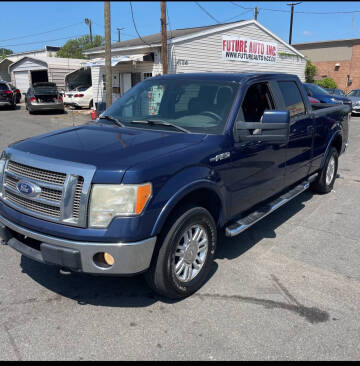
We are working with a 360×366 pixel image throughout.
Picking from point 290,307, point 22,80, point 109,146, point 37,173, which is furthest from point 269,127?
point 22,80

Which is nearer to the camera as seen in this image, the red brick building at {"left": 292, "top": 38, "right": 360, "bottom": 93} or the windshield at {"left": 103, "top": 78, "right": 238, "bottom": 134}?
the windshield at {"left": 103, "top": 78, "right": 238, "bottom": 134}

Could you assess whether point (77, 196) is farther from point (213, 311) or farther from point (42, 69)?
point (42, 69)

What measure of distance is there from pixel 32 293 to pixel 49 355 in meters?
0.91

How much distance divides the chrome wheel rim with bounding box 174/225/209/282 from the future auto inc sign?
1823 centimetres

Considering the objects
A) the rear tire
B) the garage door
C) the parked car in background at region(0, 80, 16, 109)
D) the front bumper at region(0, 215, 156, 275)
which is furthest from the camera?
the garage door

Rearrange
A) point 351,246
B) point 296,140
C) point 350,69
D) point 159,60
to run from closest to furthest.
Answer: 1. point 351,246
2. point 296,140
3. point 159,60
4. point 350,69

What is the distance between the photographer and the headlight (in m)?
2.66

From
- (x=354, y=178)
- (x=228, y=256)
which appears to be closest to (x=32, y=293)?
(x=228, y=256)

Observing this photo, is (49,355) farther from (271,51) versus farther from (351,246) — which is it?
(271,51)

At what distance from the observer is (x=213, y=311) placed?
314 cm

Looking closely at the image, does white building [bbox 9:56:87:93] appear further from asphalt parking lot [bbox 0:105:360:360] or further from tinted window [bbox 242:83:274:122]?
asphalt parking lot [bbox 0:105:360:360]

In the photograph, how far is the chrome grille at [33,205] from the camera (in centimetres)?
284

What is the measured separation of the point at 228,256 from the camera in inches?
164

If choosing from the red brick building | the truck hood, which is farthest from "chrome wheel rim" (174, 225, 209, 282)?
the red brick building
